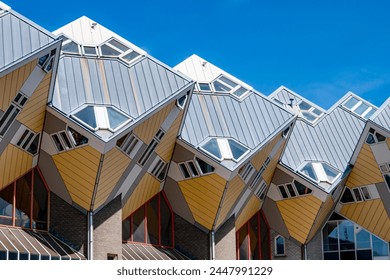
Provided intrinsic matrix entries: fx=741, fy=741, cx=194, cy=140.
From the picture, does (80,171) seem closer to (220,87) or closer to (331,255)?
(220,87)

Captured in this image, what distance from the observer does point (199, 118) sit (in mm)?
34375

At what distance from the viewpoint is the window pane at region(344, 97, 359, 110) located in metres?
43.6

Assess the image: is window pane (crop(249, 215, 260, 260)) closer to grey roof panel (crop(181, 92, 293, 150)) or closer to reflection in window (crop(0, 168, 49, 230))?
grey roof panel (crop(181, 92, 293, 150))

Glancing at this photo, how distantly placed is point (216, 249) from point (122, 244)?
5236 millimetres

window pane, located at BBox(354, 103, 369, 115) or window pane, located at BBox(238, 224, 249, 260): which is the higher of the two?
window pane, located at BBox(354, 103, 369, 115)

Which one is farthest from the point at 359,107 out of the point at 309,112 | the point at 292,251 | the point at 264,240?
the point at 264,240

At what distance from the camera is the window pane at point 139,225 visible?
32.8 m

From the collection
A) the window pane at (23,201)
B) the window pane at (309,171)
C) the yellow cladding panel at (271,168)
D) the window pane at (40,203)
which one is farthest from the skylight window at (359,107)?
the window pane at (23,201)

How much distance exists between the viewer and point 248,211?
37781mm

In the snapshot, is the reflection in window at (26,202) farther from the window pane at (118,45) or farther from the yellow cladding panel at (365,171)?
the yellow cladding panel at (365,171)

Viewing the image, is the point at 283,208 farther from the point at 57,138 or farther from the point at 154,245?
the point at 57,138

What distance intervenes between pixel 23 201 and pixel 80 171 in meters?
2.55

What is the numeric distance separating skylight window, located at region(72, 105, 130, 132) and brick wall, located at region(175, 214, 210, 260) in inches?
346

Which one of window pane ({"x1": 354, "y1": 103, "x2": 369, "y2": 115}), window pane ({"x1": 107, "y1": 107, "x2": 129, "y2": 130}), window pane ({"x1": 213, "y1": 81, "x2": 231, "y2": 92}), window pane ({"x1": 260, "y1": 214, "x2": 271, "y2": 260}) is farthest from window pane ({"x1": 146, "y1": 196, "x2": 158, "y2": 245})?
window pane ({"x1": 354, "y1": 103, "x2": 369, "y2": 115})
